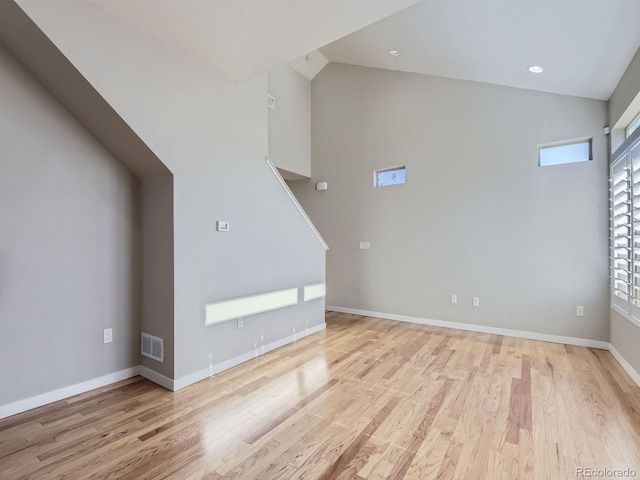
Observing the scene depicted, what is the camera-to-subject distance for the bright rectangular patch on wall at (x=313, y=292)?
401 cm

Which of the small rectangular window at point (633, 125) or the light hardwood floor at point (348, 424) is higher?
the small rectangular window at point (633, 125)

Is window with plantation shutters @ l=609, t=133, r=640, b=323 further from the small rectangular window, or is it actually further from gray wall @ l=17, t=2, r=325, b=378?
gray wall @ l=17, t=2, r=325, b=378

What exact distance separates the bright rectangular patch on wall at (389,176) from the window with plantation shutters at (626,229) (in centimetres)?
240

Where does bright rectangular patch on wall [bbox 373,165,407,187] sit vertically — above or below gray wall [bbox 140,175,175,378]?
above

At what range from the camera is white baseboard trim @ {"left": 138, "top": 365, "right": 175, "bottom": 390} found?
2533 mm

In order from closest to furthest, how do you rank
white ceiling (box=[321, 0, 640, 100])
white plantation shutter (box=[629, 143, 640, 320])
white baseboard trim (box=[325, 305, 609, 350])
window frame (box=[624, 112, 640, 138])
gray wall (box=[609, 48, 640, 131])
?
white ceiling (box=[321, 0, 640, 100]) → gray wall (box=[609, 48, 640, 131]) → white plantation shutter (box=[629, 143, 640, 320]) → window frame (box=[624, 112, 640, 138]) → white baseboard trim (box=[325, 305, 609, 350])

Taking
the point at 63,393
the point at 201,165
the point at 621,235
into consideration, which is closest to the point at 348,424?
the point at 63,393

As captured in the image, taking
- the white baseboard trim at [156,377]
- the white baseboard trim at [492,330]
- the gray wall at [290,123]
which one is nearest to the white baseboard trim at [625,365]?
the white baseboard trim at [492,330]

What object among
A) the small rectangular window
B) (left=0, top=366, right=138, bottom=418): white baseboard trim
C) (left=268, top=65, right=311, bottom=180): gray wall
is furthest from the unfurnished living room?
(left=268, top=65, right=311, bottom=180): gray wall

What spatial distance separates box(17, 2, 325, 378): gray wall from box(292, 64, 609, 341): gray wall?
183 cm

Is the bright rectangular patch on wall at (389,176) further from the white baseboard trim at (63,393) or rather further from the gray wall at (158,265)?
the white baseboard trim at (63,393)

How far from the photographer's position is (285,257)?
369cm

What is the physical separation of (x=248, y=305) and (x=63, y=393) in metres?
1.53

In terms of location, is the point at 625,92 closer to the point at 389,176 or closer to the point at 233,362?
the point at 389,176
